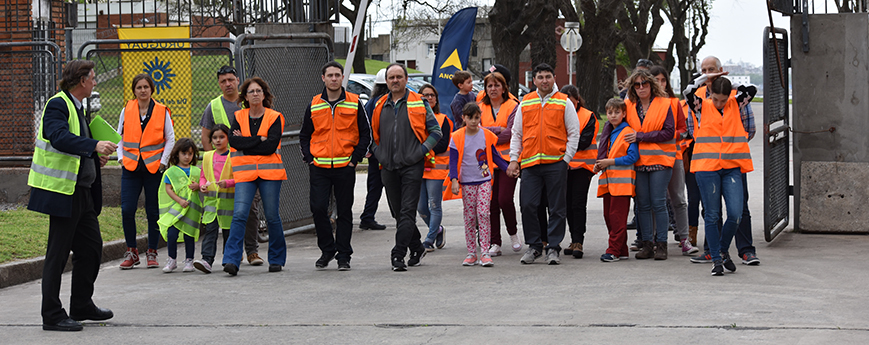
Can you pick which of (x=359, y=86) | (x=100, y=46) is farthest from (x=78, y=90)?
(x=359, y=86)

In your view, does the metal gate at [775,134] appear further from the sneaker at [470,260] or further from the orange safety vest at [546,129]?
the sneaker at [470,260]

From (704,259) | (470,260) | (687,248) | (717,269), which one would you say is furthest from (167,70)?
(717,269)

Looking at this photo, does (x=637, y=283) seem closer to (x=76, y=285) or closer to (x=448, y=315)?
(x=448, y=315)

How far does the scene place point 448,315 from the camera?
6.53 m

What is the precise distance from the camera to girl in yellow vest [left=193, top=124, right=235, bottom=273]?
28.5 ft

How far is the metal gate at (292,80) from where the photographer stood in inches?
431

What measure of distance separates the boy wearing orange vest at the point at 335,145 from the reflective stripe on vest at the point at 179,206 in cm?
110

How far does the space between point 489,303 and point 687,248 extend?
2.98 m

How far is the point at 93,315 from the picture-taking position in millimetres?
6500

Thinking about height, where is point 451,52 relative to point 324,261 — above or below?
above

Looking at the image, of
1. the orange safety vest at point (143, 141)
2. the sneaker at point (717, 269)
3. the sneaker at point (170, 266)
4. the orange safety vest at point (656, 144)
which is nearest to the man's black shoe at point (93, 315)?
the sneaker at point (170, 266)

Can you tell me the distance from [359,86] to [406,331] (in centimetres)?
1829

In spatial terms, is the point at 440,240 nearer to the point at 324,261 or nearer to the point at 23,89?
the point at 324,261

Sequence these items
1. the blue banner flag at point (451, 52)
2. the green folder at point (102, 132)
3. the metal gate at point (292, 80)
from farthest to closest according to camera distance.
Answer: the blue banner flag at point (451, 52)
the metal gate at point (292, 80)
the green folder at point (102, 132)
